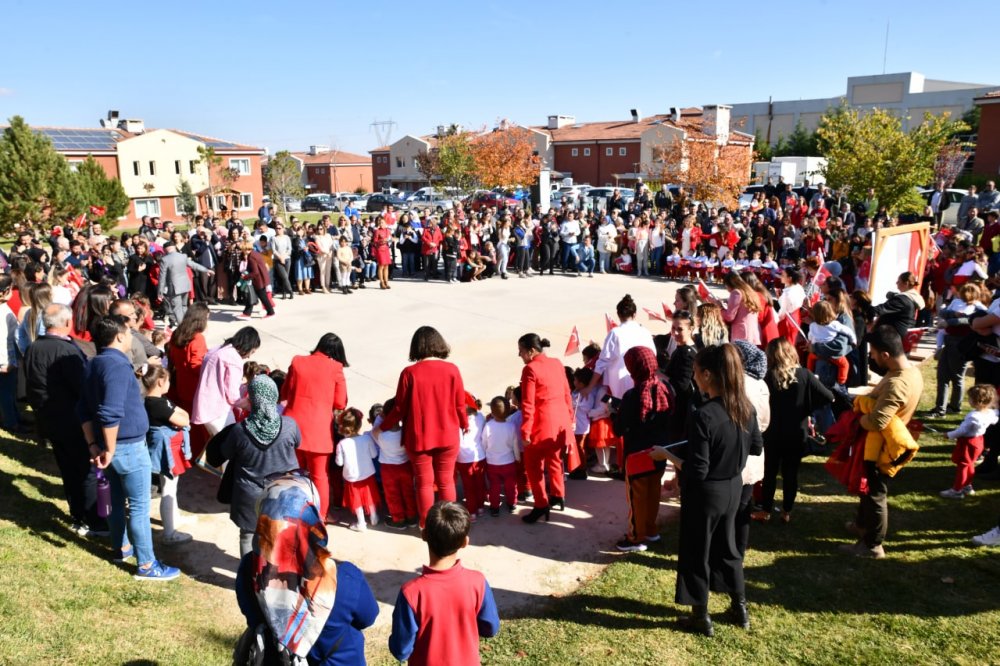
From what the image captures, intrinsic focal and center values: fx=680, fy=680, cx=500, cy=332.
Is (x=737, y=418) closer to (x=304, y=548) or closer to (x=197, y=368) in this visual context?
(x=304, y=548)

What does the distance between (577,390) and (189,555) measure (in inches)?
139

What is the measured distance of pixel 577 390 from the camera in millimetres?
6445

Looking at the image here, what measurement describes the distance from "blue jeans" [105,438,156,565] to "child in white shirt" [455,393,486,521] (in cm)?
227

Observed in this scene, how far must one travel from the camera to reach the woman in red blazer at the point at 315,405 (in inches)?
203

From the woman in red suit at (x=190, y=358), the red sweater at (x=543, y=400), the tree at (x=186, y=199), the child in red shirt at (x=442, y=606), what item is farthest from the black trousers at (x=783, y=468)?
the tree at (x=186, y=199)

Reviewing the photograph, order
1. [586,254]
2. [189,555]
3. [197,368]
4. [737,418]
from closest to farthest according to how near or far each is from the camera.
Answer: [737,418], [189,555], [197,368], [586,254]

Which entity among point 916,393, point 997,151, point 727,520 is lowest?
point 727,520

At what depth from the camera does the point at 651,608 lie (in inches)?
177

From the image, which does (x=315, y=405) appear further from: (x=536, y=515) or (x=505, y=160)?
(x=505, y=160)

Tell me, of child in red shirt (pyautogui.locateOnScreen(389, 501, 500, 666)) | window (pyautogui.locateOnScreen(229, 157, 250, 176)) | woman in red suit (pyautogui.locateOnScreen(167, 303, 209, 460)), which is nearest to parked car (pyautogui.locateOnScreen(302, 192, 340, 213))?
window (pyautogui.locateOnScreen(229, 157, 250, 176))

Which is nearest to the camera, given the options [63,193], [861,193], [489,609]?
[489,609]

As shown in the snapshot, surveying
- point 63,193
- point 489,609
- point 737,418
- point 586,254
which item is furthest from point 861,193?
point 63,193

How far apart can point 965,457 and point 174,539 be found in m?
6.53

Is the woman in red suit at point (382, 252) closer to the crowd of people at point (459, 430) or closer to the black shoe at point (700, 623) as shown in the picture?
the crowd of people at point (459, 430)
